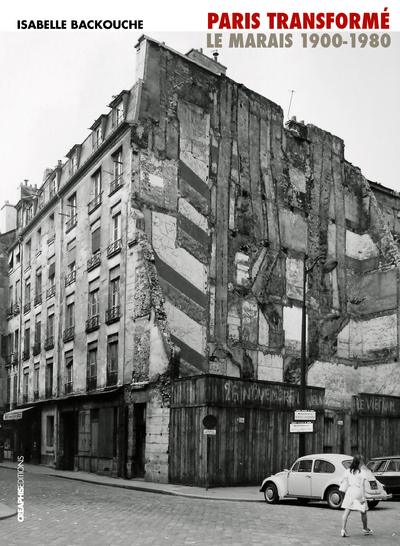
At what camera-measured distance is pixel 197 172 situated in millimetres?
28359

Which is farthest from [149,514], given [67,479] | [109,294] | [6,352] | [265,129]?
[6,352]

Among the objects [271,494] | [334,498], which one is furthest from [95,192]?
[334,498]

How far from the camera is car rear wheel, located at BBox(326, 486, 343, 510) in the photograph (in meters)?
15.5

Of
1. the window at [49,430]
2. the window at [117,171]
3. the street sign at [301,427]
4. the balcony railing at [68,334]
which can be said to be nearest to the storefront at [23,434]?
the window at [49,430]

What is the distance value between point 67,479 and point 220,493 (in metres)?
8.75

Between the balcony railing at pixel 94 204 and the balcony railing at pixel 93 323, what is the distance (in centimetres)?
462

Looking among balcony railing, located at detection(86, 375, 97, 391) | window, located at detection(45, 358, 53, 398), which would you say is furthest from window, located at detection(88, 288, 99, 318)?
window, located at detection(45, 358, 53, 398)

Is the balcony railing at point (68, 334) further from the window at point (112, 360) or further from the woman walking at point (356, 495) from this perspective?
the woman walking at point (356, 495)

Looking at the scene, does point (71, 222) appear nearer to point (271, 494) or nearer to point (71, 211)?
point (71, 211)

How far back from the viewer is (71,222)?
3331 centimetres

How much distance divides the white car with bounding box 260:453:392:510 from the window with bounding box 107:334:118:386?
1141cm

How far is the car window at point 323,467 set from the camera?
52.6 feet

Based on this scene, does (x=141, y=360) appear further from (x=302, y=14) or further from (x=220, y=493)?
(x=302, y=14)

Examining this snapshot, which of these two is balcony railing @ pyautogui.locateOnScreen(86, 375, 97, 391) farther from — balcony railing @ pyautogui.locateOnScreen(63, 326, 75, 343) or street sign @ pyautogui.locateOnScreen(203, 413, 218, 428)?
street sign @ pyautogui.locateOnScreen(203, 413, 218, 428)
